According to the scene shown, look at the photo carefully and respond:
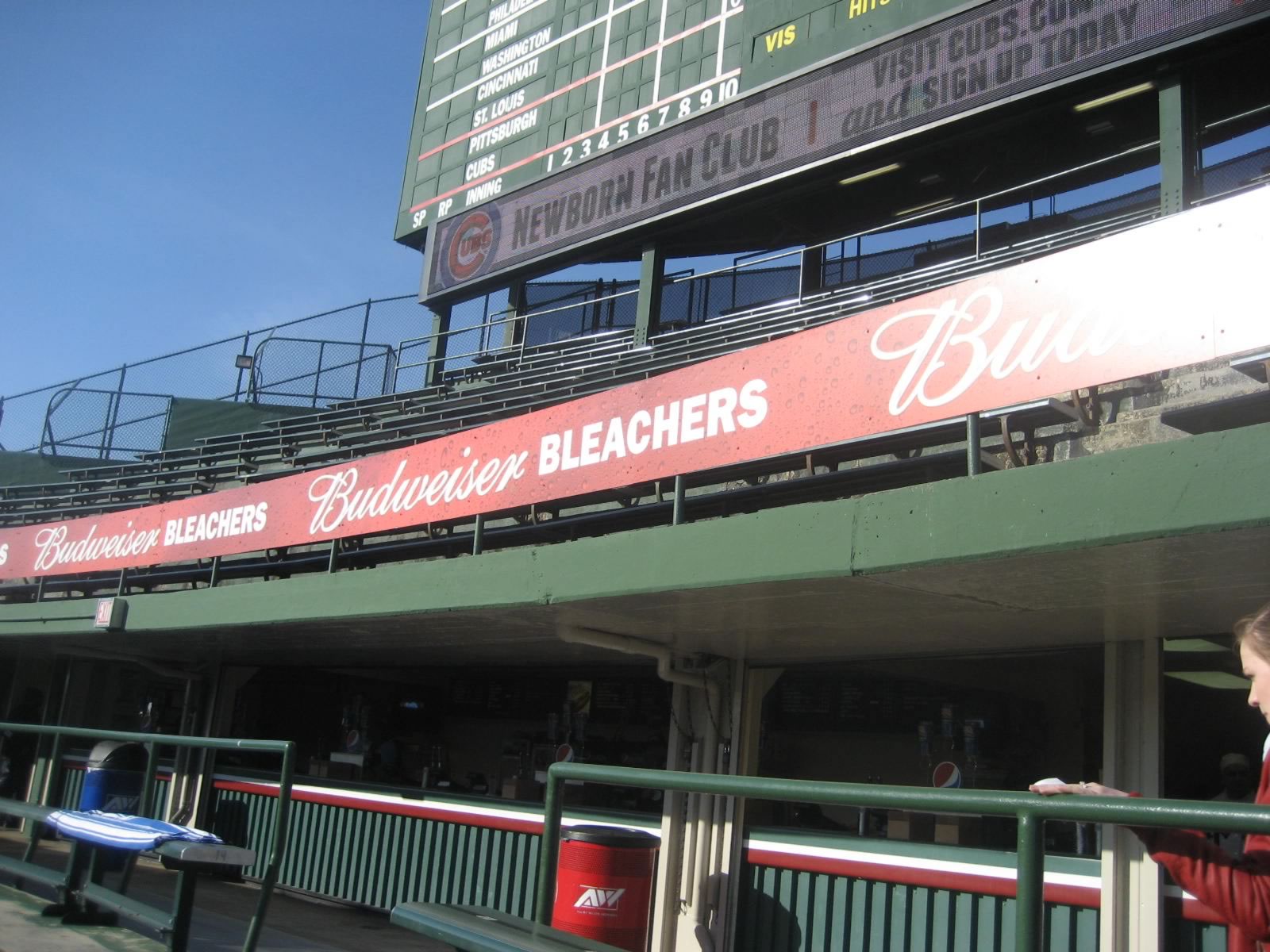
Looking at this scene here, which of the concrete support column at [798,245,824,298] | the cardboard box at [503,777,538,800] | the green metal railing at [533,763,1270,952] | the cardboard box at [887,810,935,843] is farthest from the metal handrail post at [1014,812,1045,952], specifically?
the concrete support column at [798,245,824,298]

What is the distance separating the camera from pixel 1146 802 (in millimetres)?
1764

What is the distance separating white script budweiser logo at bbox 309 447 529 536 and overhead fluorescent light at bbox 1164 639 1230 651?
3.44 metres

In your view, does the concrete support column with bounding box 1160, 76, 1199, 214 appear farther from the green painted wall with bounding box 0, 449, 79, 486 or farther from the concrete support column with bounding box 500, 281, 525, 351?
the green painted wall with bounding box 0, 449, 79, 486

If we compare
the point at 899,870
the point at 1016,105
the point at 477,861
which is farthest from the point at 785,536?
the point at 1016,105

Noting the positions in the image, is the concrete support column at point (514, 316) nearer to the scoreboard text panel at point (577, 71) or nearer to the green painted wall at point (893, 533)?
the scoreboard text panel at point (577, 71)

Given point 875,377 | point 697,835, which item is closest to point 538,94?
point 697,835

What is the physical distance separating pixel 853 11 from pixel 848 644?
6.41 m

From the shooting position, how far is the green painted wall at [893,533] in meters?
3.50

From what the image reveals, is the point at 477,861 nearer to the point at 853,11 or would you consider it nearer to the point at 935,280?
the point at 935,280

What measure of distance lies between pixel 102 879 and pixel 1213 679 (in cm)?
524

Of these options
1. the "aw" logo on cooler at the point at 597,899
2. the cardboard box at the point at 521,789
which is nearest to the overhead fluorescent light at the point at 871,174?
the cardboard box at the point at 521,789

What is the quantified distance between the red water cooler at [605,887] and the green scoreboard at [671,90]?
20.7 ft

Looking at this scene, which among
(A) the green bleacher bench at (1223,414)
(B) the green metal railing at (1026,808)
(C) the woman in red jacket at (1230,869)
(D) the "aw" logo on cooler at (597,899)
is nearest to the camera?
(B) the green metal railing at (1026,808)

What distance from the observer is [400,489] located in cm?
768
